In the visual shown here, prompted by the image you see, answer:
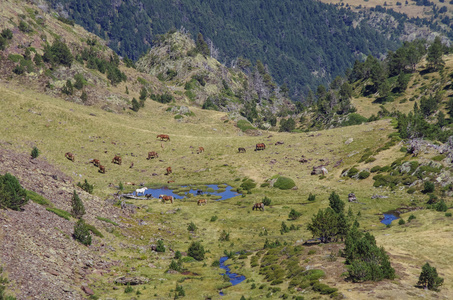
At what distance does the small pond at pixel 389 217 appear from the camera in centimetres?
5959

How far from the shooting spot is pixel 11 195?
4194 centimetres

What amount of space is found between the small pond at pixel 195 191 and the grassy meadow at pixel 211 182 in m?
2.84

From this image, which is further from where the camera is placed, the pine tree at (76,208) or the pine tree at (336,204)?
the pine tree at (336,204)

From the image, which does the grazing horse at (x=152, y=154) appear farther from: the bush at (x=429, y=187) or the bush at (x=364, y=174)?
the bush at (x=429, y=187)

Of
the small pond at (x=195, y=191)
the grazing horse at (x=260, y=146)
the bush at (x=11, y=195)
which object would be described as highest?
the grazing horse at (x=260, y=146)

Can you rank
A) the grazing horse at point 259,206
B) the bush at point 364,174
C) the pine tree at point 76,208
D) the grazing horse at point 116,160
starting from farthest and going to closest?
1. the grazing horse at point 116,160
2. the bush at point 364,174
3. the grazing horse at point 259,206
4. the pine tree at point 76,208

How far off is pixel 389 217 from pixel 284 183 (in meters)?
25.3

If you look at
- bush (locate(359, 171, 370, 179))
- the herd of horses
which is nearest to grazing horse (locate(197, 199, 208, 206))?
the herd of horses

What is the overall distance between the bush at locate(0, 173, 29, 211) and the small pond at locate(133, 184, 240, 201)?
36.2m

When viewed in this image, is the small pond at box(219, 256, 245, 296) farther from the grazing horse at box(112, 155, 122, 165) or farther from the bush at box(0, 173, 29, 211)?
the grazing horse at box(112, 155, 122, 165)

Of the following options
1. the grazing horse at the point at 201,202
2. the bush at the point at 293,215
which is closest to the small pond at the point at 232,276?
the bush at the point at 293,215

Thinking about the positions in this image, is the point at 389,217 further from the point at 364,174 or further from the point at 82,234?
the point at 82,234

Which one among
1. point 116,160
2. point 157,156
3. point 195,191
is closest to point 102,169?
point 116,160

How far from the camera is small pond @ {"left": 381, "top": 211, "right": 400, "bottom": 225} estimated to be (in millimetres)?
59594
